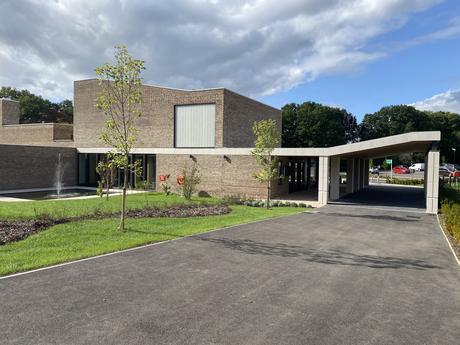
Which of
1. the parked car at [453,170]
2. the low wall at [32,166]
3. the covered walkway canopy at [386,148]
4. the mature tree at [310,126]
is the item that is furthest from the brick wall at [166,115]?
the mature tree at [310,126]

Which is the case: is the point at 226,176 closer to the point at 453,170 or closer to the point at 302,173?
the point at 302,173

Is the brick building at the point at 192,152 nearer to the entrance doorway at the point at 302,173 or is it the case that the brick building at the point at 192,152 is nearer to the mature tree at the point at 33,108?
the entrance doorway at the point at 302,173

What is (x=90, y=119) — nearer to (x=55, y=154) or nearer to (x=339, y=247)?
(x=55, y=154)

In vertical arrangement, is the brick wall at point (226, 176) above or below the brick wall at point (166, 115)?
below

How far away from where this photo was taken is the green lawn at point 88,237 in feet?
26.6

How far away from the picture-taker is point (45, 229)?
11.2m

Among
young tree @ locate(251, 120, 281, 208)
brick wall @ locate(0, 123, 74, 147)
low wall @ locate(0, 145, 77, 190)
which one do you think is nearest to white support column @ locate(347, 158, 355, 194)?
young tree @ locate(251, 120, 281, 208)

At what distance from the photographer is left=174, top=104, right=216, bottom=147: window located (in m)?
27.0

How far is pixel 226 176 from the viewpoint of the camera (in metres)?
25.0

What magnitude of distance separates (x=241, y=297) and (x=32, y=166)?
87.8 ft

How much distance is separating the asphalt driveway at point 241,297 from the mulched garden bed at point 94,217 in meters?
3.72

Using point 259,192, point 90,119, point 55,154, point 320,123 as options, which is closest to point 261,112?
point 259,192

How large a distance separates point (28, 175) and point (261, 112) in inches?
793

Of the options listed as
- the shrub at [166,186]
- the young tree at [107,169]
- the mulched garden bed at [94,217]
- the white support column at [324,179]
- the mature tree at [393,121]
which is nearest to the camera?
the mulched garden bed at [94,217]
